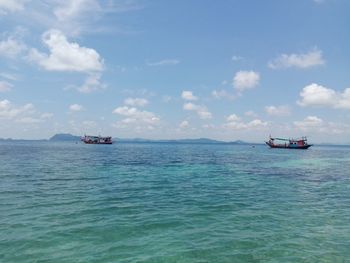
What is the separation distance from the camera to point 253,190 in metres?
30.8

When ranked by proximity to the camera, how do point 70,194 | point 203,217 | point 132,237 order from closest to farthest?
point 132,237 → point 203,217 → point 70,194

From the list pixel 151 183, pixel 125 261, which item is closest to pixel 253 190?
pixel 151 183

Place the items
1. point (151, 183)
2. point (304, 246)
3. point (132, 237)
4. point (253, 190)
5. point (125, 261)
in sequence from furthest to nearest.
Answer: point (151, 183) < point (253, 190) < point (132, 237) < point (304, 246) < point (125, 261)

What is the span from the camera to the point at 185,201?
981 inches

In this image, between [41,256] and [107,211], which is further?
Answer: [107,211]

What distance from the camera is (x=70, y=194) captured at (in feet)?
88.7

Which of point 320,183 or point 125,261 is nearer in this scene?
point 125,261

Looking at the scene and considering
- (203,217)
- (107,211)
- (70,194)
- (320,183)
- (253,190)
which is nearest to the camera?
(203,217)

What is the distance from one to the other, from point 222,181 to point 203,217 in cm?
1831

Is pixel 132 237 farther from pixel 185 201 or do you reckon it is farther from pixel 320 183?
pixel 320 183

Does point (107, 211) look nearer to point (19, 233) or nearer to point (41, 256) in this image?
point (19, 233)

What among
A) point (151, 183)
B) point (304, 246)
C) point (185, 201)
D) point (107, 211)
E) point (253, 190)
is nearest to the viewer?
point (304, 246)

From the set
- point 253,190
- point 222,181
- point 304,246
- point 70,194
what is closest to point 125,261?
point 304,246

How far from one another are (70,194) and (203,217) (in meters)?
13.0
